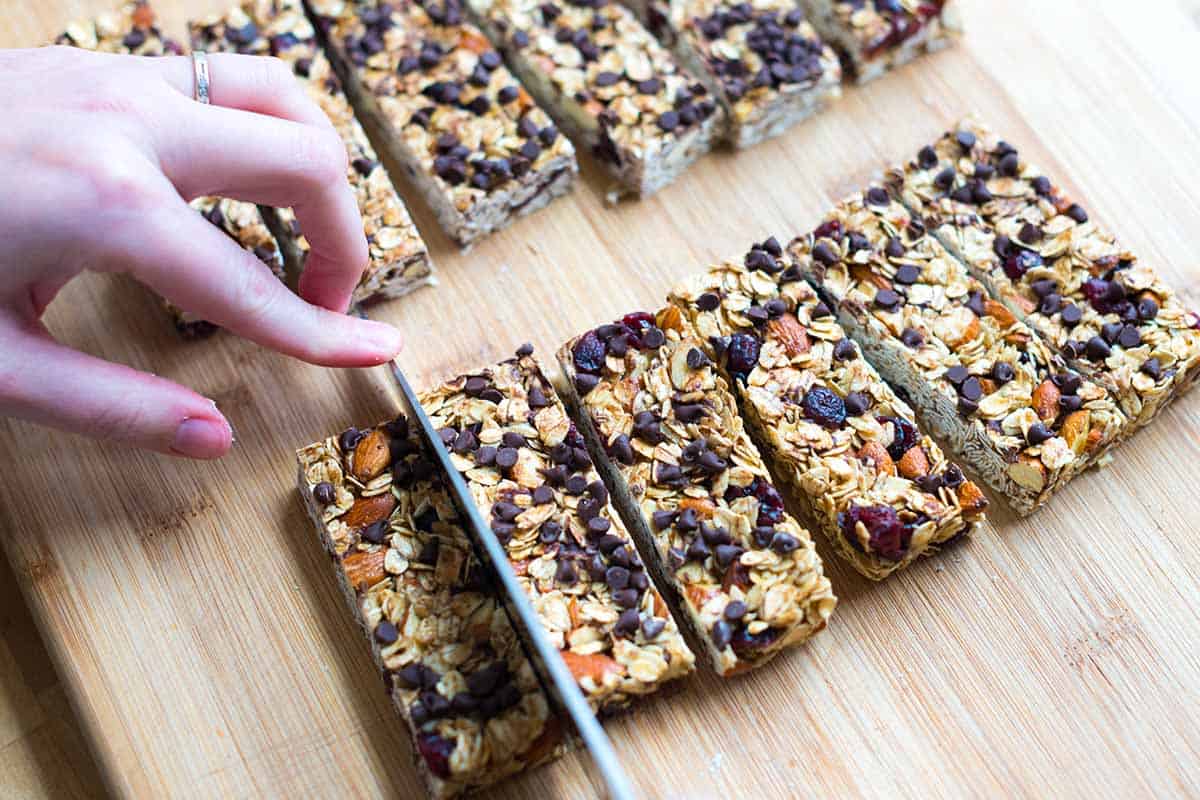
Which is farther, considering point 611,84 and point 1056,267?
point 611,84

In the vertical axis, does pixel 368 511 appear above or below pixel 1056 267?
above

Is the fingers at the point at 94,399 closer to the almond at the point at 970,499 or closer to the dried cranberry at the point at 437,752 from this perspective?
the dried cranberry at the point at 437,752

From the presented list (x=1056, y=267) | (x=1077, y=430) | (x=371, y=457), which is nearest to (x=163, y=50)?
(x=371, y=457)

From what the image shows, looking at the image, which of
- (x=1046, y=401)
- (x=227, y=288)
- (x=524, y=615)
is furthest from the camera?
(x=1046, y=401)

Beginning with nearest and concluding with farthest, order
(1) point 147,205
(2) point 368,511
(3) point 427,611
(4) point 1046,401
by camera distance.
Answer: (1) point 147,205 < (3) point 427,611 < (2) point 368,511 < (4) point 1046,401

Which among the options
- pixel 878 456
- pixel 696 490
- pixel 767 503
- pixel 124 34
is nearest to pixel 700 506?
pixel 696 490

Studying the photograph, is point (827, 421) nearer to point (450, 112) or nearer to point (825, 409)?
point (825, 409)

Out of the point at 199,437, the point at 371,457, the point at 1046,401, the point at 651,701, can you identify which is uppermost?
the point at 199,437
